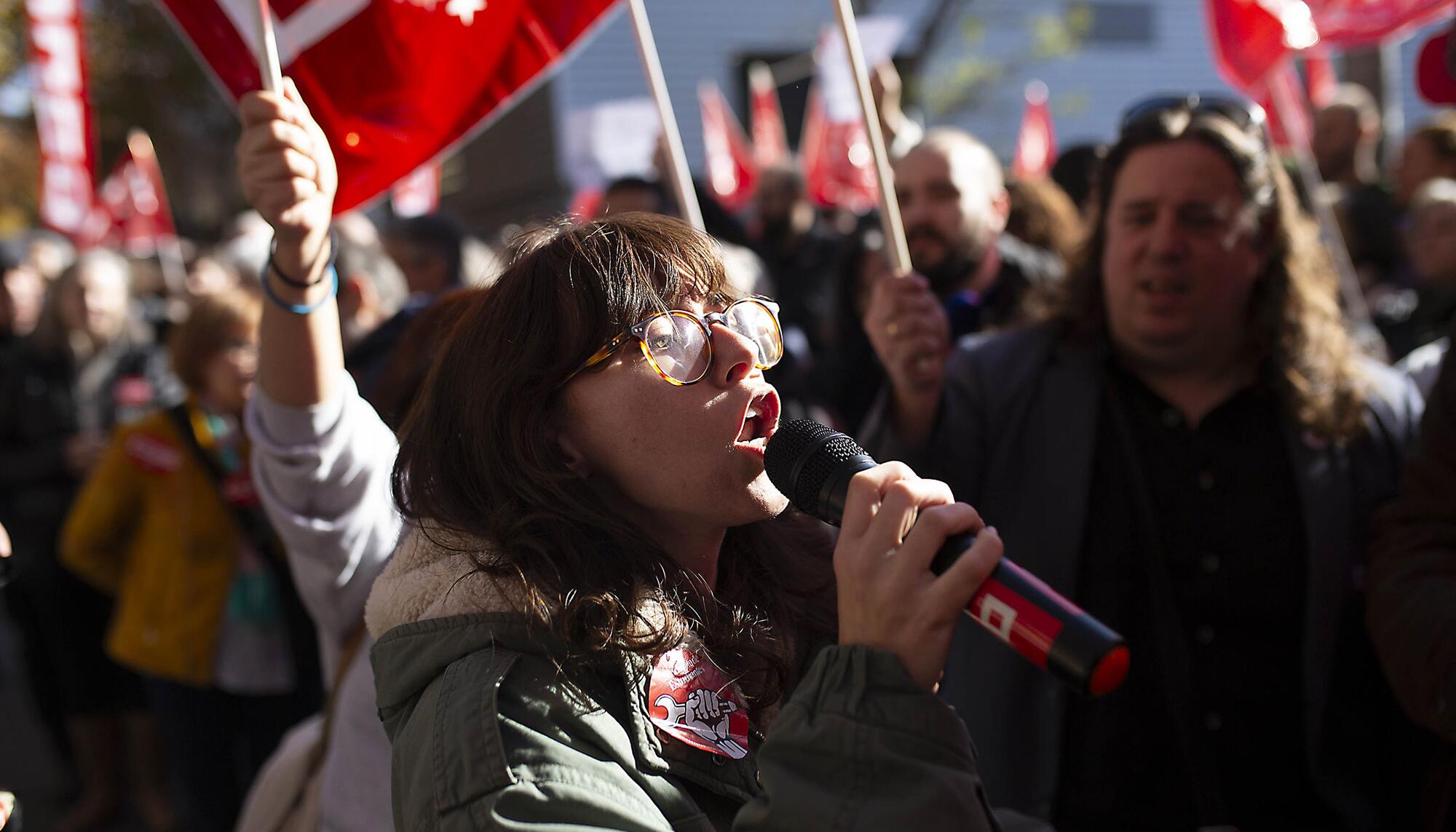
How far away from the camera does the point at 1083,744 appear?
2.67 metres

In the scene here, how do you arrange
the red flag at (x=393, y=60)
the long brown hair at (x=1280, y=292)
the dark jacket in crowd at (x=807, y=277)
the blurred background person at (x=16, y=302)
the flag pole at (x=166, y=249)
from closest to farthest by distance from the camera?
the red flag at (x=393, y=60)
the long brown hair at (x=1280, y=292)
the blurred background person at (x=16, y=302)
the dark jacket in crowd at (x=807, y=277)
the flag pole at (x=166, y=249)

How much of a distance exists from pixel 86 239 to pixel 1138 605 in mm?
6515

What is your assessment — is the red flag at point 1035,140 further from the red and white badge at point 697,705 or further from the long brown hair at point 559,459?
the red and white badge at point 697,705

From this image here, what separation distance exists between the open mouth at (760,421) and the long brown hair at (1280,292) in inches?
55.5

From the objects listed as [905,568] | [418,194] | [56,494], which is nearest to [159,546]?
[56,494]

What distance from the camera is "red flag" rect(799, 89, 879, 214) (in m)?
9.16

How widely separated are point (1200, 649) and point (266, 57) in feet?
6.79

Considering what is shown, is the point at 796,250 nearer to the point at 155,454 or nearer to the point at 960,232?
the point at 960,232

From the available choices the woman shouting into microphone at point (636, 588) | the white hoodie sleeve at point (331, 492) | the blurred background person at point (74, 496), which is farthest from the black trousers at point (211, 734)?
the woman shouting into microphone at point (636, 588)

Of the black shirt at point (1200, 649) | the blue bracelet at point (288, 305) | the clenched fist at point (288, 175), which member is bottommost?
the black shirt at point (1200, 649)

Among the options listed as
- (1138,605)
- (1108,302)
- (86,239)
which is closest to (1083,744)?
(1138,605)

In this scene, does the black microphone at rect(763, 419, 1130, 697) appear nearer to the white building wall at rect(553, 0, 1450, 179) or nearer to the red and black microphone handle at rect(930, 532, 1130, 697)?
the red and black microphone handle at rect(930, 532, 1130, 697)

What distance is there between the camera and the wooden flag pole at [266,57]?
212 cm

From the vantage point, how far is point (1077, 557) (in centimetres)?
270
